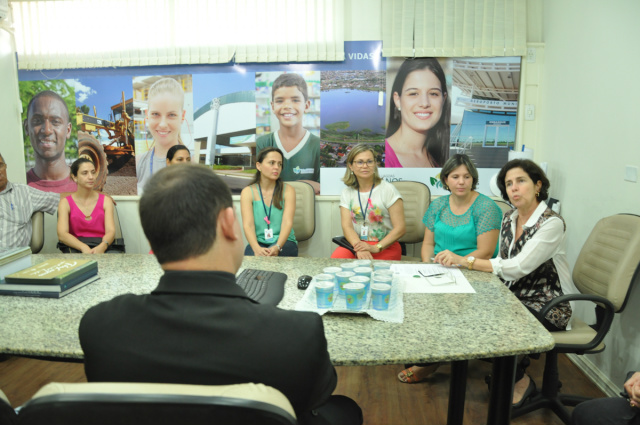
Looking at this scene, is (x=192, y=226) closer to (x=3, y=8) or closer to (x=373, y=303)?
(x=373, y=303)

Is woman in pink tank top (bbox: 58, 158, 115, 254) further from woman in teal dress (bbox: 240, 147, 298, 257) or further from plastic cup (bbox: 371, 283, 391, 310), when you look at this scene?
plastic cup (bbox: 371, 283, 391, 310)

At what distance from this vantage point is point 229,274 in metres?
1.04

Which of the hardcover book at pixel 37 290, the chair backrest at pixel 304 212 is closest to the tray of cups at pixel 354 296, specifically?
the hardcover book at pixel 37 290

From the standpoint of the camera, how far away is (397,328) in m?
1.55

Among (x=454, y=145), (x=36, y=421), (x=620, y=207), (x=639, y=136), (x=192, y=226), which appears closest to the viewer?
(x=36, y=421)

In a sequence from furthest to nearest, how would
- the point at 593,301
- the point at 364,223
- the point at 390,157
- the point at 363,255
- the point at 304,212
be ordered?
the point at 390,157 < the point at 304,212 < the point at 364,223 < the point at 363,255 < the point at 593,301

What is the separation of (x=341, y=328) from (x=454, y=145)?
9.30 feet

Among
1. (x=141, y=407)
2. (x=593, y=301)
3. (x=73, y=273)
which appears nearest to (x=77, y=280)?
(x=73, y=273)

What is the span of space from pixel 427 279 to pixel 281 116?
8.16 feet

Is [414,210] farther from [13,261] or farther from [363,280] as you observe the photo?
[13,261]

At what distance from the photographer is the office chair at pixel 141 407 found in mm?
713

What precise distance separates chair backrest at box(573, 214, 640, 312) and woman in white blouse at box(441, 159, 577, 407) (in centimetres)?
17

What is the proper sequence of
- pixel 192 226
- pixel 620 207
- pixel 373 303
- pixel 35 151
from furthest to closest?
1. pixel 35 151
2. pixel 620 207
3. pixel 373 303
4. pixel 192 226

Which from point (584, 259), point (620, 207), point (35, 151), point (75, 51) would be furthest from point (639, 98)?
point (35, 151)
